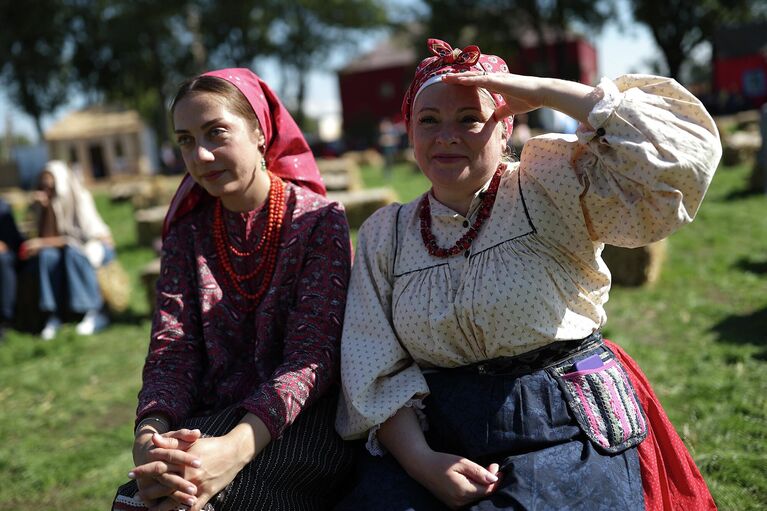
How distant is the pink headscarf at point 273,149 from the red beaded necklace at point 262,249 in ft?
0.46

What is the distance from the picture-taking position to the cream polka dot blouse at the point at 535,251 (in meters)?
1.83

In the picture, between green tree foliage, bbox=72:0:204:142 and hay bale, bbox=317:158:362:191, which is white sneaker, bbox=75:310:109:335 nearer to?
hay bale, bbox=317:158:362:191

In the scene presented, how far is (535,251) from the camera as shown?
2.01m

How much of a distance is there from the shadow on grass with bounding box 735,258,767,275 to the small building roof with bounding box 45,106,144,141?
38.9m

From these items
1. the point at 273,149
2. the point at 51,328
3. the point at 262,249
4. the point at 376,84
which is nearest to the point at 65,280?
the point at 51,328

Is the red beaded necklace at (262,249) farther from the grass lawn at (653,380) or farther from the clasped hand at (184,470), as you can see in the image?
the grass lawn at (653,380)

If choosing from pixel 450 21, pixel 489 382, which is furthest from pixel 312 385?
pixel 450 21

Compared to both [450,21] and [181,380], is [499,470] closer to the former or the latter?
[181,380]

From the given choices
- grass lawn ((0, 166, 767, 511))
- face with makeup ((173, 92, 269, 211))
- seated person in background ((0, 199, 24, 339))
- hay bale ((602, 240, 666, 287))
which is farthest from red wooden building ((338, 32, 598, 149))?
face with makeup ((173, 92, 269, 211))

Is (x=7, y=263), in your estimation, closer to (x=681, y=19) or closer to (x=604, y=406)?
(x=604, y=406)

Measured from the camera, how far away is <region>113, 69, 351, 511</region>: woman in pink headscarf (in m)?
2.12

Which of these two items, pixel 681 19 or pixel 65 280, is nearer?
pixel 65 280

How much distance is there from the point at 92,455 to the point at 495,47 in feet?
102

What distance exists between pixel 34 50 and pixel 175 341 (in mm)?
35335
